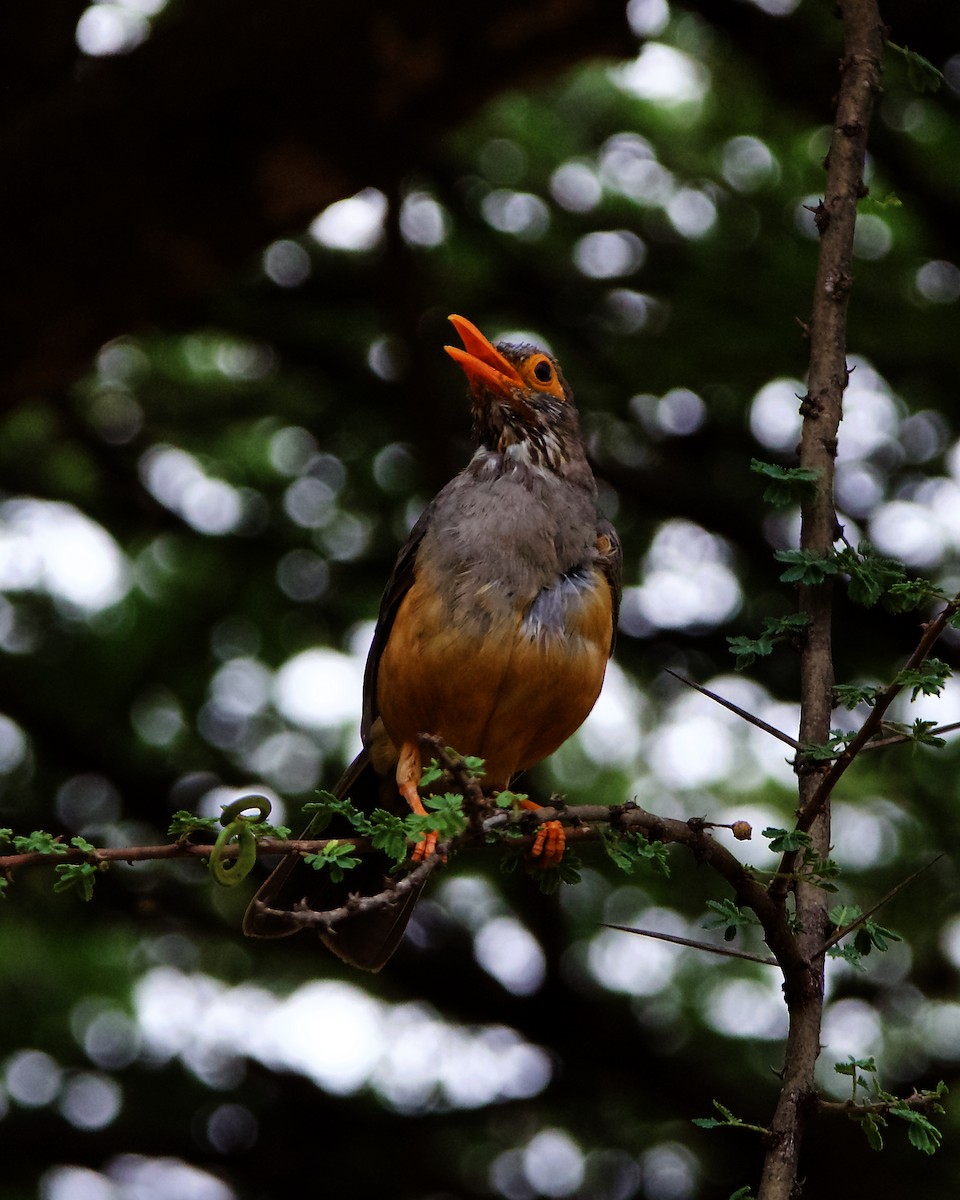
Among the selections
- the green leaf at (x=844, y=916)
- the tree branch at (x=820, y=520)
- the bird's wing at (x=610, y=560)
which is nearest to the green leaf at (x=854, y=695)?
the tree branch at (x=820, y=520)

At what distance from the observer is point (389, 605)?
5555 millimetres

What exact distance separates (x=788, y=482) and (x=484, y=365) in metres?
2.54

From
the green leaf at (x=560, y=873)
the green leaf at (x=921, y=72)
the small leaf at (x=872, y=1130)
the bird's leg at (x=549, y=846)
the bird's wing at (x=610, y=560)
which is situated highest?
the green leaf at (x=921, y=72)

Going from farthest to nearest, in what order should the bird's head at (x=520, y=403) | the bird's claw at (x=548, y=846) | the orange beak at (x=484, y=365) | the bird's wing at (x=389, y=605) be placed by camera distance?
the bird's head at (x=520, y=403)
the orange beak at (x=484, y=365)
the bird's wing at (x=389, y=605)
the bird's claw at (x=548, y=846)

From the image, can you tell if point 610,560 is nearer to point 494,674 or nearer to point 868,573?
point 494,674

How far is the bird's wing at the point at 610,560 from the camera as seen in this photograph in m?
5.32

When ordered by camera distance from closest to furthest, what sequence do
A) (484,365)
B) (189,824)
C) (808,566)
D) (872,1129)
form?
(872,1129) < (189,824) < (808,566) < (484,365)

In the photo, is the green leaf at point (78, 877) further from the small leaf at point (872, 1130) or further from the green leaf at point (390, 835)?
the small leaf at point (872, 1130)

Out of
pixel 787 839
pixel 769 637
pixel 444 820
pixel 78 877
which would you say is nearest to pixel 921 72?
pixel 769 637

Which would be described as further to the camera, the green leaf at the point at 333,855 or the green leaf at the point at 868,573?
the green leaf at the point at 868,573

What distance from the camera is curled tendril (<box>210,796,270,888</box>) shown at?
9.60ft

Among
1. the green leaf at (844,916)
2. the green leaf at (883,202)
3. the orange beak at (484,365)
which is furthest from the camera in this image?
the orange beak at (484,365)

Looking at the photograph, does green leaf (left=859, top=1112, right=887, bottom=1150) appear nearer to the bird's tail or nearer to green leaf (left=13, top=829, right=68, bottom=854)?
green leaf (left=13, top=829, right=68, bottom=854)

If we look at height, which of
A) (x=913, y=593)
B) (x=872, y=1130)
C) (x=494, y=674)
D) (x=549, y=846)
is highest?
(x=494, y=674)
